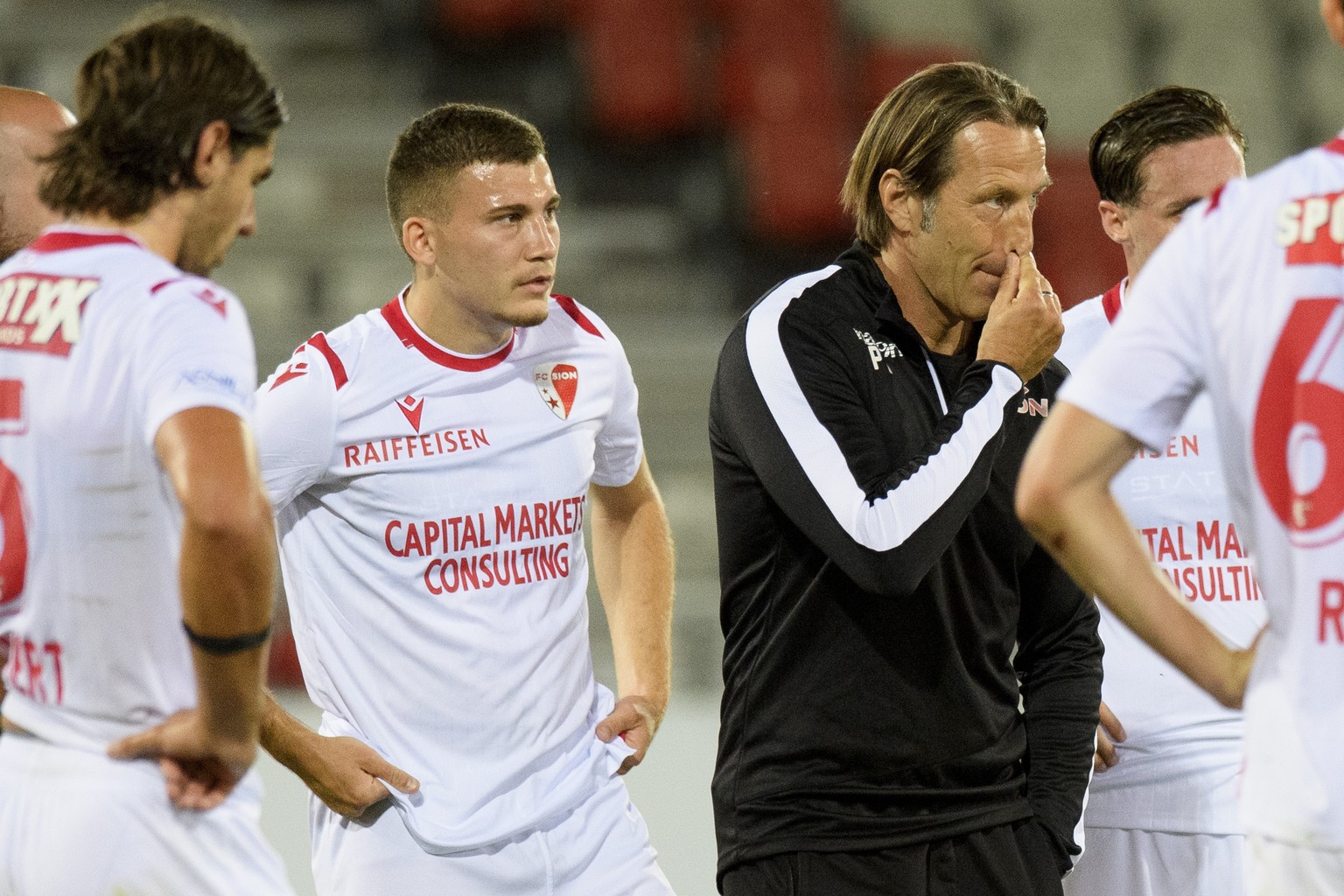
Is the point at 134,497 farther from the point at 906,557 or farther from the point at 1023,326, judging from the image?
the point at 1023,326

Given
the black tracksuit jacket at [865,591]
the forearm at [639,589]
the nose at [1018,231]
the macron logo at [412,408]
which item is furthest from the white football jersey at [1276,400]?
the forearm at [639,589]

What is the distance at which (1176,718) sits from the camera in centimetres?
323

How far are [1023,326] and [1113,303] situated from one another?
73 cm

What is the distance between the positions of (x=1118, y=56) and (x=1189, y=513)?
8538 mm

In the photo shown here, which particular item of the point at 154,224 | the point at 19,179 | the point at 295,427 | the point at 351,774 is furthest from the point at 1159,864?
the point at 19,179

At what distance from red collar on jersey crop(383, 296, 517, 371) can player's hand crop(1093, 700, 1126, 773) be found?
1.35 meters

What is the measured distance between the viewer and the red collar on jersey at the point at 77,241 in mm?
2229

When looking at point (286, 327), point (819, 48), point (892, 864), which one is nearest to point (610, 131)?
point (819, 48)

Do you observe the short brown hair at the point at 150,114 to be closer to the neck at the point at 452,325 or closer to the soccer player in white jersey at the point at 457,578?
the soccer player in white jersey at the point at 457,578

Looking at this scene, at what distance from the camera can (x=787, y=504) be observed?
2646 mm

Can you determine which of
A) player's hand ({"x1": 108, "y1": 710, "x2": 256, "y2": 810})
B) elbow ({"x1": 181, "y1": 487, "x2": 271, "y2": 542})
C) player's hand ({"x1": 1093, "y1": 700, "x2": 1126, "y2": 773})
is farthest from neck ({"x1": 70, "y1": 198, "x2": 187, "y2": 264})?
player's hand ({"x1": 1093, "y1": 700, "x2": 1126, "y2": 773})

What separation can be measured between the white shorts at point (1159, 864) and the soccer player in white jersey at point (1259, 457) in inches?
54.3

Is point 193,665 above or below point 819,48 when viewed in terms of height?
below

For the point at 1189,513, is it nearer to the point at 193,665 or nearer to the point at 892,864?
the point at 892,864
